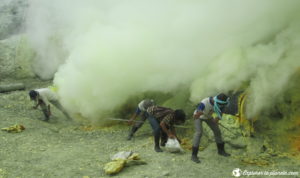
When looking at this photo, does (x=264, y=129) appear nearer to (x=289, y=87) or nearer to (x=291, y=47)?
(x=289, y=87)

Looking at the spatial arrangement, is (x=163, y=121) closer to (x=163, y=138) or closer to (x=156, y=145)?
(x=156, y=145)

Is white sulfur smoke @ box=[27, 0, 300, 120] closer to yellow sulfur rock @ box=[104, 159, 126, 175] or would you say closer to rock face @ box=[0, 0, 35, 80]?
yellow sulfur rock @ box=[104, 159, 126, 175]

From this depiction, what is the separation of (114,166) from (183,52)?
11.7 ft

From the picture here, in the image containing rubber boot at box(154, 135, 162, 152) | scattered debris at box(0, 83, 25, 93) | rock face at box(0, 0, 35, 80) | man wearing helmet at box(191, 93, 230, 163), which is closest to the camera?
man wearing helmet at box(191, 93, 230, 163)

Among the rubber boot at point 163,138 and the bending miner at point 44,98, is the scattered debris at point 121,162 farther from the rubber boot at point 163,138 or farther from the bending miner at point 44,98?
the bending miner at point 44,98

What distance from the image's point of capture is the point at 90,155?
6449 millimetres

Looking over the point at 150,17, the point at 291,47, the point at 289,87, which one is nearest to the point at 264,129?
the point at 289,87

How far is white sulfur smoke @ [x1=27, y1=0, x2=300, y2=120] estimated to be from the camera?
6.97 meters

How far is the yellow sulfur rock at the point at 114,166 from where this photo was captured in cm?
543

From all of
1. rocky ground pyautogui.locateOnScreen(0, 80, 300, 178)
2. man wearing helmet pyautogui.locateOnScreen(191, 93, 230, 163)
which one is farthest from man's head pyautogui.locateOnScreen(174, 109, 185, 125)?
rocky ground pyautogui.locateOnScreen(0, 80, 300, 178)

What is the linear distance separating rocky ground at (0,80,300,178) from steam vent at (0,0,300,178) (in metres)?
0.02

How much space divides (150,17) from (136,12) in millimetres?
557

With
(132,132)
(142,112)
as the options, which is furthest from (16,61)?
(142,112)

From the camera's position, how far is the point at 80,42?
405 inches
